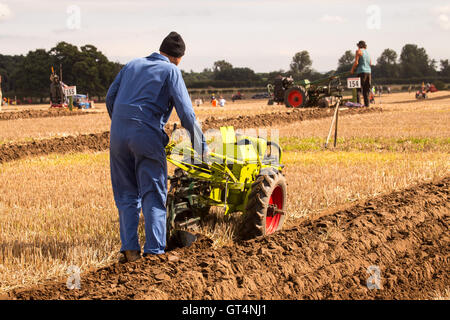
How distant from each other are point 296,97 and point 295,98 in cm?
7

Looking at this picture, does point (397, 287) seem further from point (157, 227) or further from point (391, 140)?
point (391, 140)

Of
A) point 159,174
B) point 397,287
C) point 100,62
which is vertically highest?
point 100,62

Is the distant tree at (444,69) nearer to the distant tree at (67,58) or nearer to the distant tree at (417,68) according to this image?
the distant tree at (417,68)

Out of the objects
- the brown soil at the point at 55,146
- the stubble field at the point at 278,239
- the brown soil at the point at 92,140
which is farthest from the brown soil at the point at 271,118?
the stubble field at the point at 278,239

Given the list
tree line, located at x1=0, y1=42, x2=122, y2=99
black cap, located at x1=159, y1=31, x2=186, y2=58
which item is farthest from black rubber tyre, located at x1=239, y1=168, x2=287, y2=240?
tree line, located at x1=0, y1=42, x2=122, y2=99

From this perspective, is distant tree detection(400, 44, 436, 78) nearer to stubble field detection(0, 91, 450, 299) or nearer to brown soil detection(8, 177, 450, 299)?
stubble field detection(0, 91, 450, 299)

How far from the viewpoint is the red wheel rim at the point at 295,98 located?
74.5ft

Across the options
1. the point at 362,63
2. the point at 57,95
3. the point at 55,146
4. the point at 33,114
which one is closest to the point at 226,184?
the point at 55,146

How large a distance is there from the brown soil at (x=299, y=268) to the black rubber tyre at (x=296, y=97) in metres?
16.7

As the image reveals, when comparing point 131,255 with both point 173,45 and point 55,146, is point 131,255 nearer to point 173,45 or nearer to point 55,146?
point 173,45

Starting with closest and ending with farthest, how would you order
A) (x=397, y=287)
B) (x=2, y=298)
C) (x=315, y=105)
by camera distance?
(x=2, y=298), (x=397, y=287), (x=315, y=105)

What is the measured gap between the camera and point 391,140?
46.4ft
